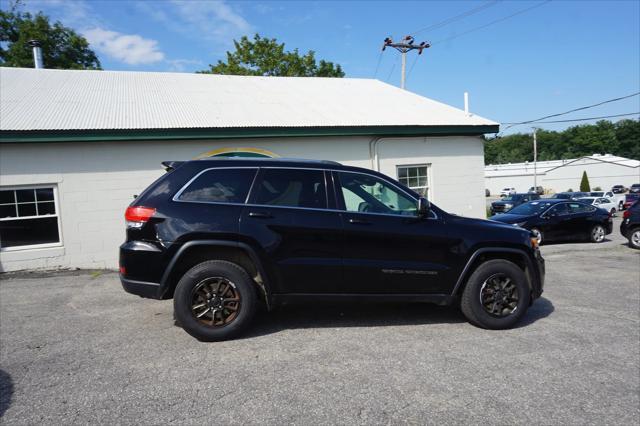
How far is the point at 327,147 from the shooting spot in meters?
10.5

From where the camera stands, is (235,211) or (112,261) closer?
(235,211)

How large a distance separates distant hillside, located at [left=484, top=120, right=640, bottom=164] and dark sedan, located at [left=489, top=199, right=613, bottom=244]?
9142 cm

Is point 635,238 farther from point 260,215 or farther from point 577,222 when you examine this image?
point 260,215

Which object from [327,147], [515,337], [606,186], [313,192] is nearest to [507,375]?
[515,337]

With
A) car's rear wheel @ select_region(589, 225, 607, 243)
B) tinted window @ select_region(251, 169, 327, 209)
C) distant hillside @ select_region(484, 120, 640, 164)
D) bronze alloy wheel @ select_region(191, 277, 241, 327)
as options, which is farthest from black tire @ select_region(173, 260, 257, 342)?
distant hillside @ select_region(484, 120, 640, 164)

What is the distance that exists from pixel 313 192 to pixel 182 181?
1.43 metres

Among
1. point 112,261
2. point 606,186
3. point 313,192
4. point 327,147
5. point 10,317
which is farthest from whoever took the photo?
point 606,186

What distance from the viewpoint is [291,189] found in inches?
177

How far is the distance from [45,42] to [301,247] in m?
29.7

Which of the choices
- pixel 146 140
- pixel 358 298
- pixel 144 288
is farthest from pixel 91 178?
pixel 358 298

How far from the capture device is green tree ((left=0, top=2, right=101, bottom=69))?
2498 cm

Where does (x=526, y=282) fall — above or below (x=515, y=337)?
above

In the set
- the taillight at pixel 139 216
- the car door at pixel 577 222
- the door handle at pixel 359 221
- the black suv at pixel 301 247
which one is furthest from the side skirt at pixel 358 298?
the car door at pixel 577 222

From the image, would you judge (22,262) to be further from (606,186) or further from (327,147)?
(606,186)
